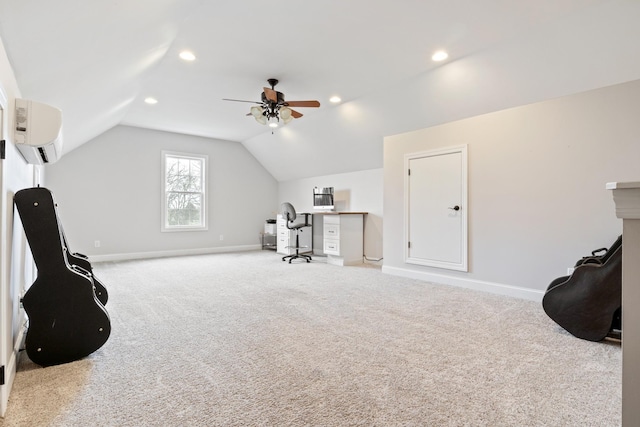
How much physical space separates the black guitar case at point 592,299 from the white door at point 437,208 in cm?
154

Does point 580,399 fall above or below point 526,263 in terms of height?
below

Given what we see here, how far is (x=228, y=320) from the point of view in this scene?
8.96ft

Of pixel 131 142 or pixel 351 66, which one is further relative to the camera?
pixel 131 142

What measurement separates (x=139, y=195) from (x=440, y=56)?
5.90m

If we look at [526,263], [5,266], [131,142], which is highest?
[131,142]

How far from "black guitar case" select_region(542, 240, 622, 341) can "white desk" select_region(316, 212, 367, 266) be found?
3536 millimetres

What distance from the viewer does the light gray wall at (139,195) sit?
19.0 feet

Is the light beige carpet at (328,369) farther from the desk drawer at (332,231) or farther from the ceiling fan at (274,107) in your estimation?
the desk drawer at (332,231)

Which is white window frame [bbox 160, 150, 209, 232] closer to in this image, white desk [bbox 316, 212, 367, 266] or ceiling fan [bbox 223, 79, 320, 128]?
white desk [bbox 316, 212, 367, 266]

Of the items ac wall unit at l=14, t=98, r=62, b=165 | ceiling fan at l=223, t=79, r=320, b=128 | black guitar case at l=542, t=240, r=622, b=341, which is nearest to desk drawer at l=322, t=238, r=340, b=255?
ceiling fan at l=223, t=79, r=320, b=128

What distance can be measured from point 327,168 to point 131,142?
156 inches

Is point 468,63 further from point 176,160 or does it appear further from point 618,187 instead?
point 176,160

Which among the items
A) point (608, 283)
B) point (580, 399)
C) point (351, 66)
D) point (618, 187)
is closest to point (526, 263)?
point (608, 283)

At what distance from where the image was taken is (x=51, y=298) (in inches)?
74.3
